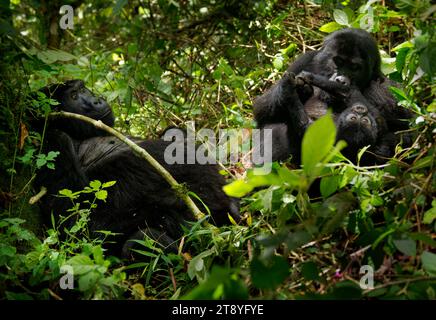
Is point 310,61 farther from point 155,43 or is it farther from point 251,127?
point 155,43

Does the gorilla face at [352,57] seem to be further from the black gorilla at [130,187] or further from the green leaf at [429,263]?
the green leaf at [429,263]

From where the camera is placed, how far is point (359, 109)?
142 inches

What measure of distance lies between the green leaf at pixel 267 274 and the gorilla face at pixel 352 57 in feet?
7.89

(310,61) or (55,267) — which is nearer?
(55,267)

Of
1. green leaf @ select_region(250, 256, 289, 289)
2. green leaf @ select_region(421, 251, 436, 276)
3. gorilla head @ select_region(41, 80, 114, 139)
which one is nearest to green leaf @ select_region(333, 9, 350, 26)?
gorilla head @ select_region(41, 80, 114, 139)

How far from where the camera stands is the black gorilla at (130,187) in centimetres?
351

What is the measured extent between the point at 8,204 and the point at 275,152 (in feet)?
5.96

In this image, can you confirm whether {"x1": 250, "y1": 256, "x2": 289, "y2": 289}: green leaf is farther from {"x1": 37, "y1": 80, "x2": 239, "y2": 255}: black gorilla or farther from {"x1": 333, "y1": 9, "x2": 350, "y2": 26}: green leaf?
{"x1": 333, "y1": 9, "x2": 350, "y2": 26}: green leaf

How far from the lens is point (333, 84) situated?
373cm

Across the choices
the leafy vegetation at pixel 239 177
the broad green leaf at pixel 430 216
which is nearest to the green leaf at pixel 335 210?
the leafy vegetation at pixel 239 177

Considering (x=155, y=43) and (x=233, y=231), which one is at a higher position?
(x=155, y=43)

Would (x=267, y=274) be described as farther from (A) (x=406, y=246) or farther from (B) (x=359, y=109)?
(B) (x=359, y=109)
